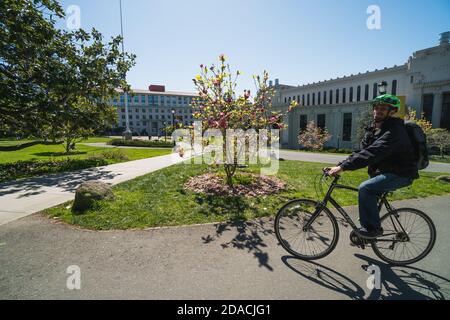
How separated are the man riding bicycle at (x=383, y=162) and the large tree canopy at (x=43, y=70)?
12.4 meters

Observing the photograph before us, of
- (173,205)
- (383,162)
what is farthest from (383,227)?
(173,205)

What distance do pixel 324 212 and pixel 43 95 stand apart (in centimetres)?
1293

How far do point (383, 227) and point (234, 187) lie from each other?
497cm

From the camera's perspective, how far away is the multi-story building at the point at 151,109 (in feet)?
361

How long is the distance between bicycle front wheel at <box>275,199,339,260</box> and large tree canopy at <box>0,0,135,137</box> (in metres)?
11.5

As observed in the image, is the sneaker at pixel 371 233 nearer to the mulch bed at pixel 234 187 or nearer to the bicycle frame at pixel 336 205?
the bicycle frame at pixel 336 205

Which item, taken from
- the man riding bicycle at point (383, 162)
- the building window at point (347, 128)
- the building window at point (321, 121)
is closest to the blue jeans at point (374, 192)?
the man riding bicycle at point (383, 162)

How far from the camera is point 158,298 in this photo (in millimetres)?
2848

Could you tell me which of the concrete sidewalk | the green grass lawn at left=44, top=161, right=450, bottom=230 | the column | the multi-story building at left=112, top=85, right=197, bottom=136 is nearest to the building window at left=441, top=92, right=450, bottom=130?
the column

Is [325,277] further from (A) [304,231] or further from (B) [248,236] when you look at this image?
(B) [248,236]

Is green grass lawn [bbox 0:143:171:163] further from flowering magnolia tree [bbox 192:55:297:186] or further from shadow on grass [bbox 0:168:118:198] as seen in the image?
flowering magnolia tree [bbox 192:55:297:186]

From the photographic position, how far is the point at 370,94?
4681cm
